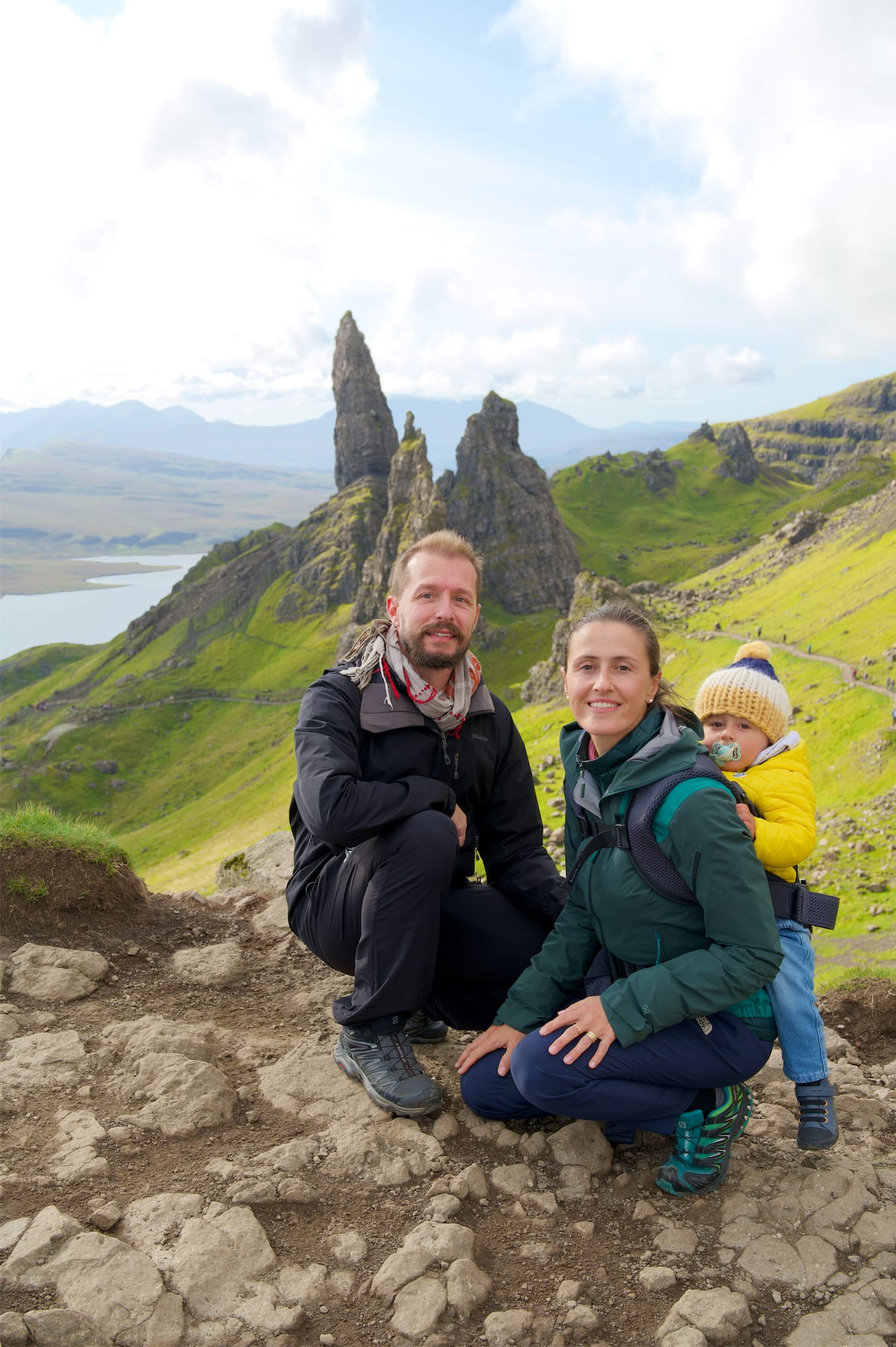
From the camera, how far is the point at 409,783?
6.95 meters

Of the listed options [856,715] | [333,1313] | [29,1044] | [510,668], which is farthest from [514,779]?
[510,668]

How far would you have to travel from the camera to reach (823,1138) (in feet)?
19.8

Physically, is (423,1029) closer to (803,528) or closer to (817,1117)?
(817,1117)

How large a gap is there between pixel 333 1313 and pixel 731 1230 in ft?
8.90

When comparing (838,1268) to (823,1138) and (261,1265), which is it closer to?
(823,1138)

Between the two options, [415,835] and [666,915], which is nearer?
[666,915]

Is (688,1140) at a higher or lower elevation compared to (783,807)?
lower

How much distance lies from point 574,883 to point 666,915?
0.87 metres

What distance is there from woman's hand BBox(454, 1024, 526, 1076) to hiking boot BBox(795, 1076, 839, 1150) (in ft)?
7.14

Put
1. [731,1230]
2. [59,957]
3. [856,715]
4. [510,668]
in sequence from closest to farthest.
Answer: [731,1230] < [59,957] < [856,715] < [510,668]

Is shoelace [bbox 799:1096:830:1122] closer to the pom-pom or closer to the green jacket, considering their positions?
the green jacket

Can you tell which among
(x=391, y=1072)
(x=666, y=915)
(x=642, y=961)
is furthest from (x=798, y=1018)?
(x=391, y=1072)

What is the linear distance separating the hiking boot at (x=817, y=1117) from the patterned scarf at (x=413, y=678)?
4.08 m

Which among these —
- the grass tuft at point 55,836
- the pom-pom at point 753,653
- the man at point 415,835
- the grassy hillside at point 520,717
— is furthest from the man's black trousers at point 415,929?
the grassy hillside at point 520,717
